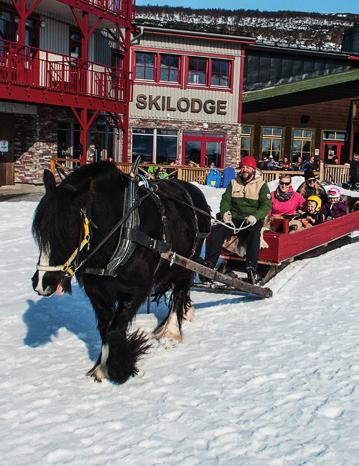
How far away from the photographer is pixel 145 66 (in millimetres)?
26062

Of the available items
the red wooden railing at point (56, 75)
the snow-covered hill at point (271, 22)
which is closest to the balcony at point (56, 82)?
the red wooden railing at point (56, 75)

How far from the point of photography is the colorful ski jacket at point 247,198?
7.33m

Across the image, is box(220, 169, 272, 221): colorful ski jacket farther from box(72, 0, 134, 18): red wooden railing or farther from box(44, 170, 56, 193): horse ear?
box(72, 0, 134, 18): red wooden railing

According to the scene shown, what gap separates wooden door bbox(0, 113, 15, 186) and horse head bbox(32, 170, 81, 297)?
1711 centimetres

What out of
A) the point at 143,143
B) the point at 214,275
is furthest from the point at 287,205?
the point at 143,143

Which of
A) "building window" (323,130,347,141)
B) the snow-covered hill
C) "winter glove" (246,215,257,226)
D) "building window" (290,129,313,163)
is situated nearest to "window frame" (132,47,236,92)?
"building window" (290,129,313,163)

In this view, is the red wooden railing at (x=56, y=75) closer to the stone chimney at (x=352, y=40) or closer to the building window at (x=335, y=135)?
the building window at (x=335, y=135)

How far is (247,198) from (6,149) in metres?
14.6

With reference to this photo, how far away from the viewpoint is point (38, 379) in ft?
15.4

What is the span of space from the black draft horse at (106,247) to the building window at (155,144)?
21.0 meters

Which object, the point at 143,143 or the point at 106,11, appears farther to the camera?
the point at 143,143

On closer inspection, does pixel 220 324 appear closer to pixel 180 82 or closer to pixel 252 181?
pixel 252 181

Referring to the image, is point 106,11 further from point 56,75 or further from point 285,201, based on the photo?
point 285,201

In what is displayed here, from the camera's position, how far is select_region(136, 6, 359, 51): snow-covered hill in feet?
207
